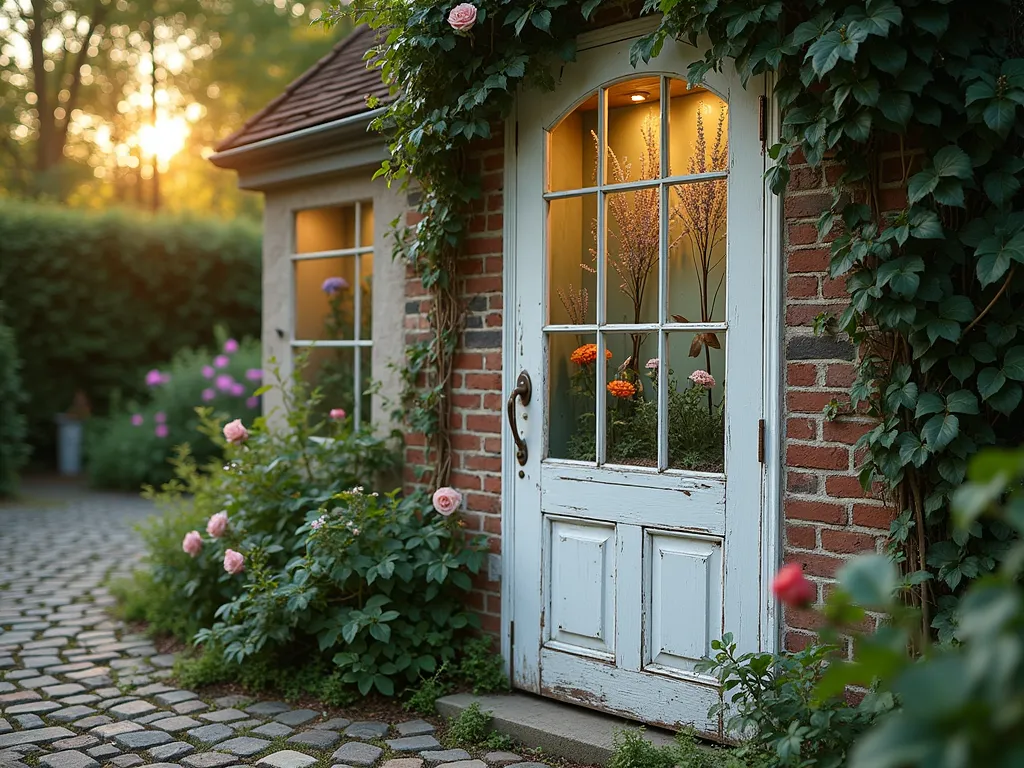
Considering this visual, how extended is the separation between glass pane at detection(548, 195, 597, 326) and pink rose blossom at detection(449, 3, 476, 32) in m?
0.74

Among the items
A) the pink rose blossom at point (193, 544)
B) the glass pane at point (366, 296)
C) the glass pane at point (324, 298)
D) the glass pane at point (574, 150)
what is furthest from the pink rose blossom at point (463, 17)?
the pink rose blossom at point (193, 544)

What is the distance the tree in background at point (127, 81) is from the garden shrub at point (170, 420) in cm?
893

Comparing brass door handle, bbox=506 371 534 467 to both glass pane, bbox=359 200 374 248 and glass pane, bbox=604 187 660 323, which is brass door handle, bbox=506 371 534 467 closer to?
glass pane, bbox=604 187 660 323

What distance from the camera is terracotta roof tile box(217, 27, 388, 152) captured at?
5.04 metres

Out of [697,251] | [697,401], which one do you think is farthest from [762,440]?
[697,251]

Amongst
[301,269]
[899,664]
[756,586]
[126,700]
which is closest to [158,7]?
[301,269]

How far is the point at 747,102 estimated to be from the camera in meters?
3.20

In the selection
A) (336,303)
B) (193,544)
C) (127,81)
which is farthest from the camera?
(127,81)

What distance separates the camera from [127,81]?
19719 mm

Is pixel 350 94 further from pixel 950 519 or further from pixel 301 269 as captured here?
pixel 950 519

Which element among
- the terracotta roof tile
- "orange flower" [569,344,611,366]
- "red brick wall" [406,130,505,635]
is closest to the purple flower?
the terracotta roof tile

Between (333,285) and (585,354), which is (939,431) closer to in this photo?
(585,354)

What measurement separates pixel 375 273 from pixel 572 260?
154 centimetres

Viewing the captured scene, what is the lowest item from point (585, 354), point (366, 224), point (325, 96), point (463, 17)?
point (585, 354)
